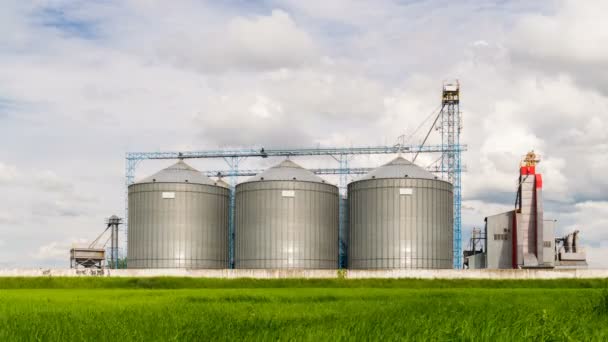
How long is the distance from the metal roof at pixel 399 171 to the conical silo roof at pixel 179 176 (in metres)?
18.0

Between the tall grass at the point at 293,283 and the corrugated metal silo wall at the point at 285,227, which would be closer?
the tall grass at the point at 293,283

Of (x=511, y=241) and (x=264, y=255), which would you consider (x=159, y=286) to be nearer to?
(x=264, y=255)

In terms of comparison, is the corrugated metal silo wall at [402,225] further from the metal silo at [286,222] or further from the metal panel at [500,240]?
the metal panel at [500,240]

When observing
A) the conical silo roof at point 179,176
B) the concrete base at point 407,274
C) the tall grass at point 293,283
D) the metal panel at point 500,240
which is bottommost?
the tall grass at point 293,283

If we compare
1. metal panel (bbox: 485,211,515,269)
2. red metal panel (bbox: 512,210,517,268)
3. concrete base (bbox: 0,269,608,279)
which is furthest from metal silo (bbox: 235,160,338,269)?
red metal panel (bbox: 512,210,517,268)

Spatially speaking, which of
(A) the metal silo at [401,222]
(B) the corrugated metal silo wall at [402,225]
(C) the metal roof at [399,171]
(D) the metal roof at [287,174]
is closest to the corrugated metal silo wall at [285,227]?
(D) the metal roof at [287,174]

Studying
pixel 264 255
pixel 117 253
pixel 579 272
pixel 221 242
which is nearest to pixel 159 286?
pixel 264 255

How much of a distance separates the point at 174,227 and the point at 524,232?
36.4m

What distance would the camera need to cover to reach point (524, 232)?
73250 mm

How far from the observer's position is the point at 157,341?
8.61 meters

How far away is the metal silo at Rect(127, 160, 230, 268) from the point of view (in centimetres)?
7419

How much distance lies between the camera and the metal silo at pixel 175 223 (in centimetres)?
7419

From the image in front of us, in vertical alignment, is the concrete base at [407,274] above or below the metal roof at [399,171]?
below

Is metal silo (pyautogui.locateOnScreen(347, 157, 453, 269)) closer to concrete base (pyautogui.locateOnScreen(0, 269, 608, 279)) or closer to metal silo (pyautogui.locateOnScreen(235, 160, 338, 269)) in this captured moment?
metal silo (pyautogui.locateOnScreen(235, 160, 338, 269))
